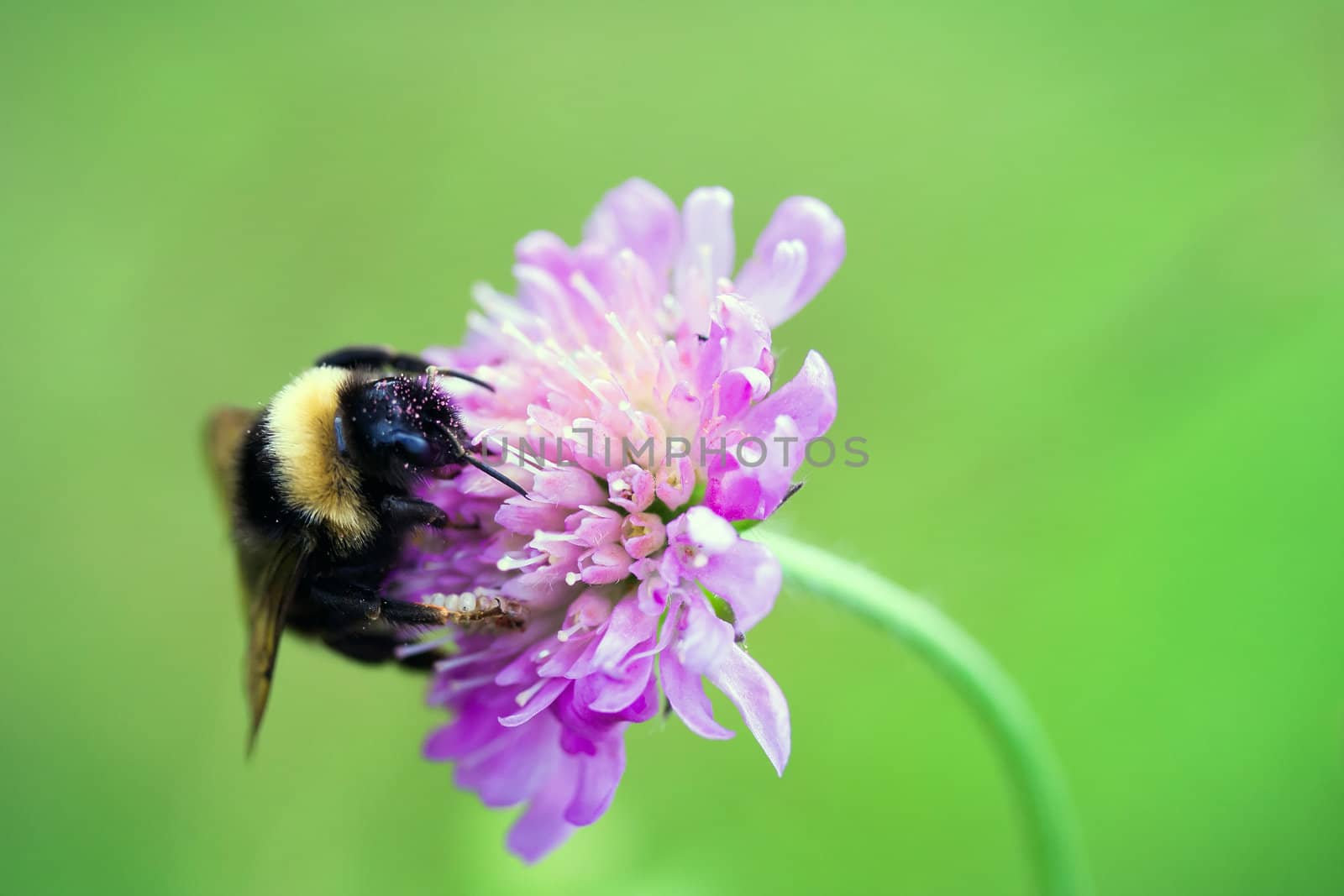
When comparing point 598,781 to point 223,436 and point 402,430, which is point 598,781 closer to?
point 402,430

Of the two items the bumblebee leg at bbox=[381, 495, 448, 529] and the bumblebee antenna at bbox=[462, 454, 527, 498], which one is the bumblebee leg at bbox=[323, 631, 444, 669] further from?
the bumblebee antenna at bbox=[462, 454, 527, 498]

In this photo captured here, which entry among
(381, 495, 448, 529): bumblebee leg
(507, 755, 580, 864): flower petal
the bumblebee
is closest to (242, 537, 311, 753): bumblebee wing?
the bumblebee

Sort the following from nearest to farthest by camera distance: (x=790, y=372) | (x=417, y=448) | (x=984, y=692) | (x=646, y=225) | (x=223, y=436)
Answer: (x=417, y=448) < (x=984, y=692) < (x=646, y=225) < (x=223, y=436) < (x=790, y=372)

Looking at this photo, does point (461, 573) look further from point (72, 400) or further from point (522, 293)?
point (72, 400)

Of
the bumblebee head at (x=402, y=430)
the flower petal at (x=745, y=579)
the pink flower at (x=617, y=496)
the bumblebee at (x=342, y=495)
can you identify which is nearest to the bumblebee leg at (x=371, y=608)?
the bumblebee at (x=342, y=495)

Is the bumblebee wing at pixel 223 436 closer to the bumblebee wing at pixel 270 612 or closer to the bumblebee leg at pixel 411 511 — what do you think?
the bumblebee wing at pixel 270 612

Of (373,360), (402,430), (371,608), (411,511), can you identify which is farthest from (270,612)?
(373,360)

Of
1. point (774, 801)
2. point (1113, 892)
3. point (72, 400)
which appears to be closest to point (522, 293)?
point (774, 801)
